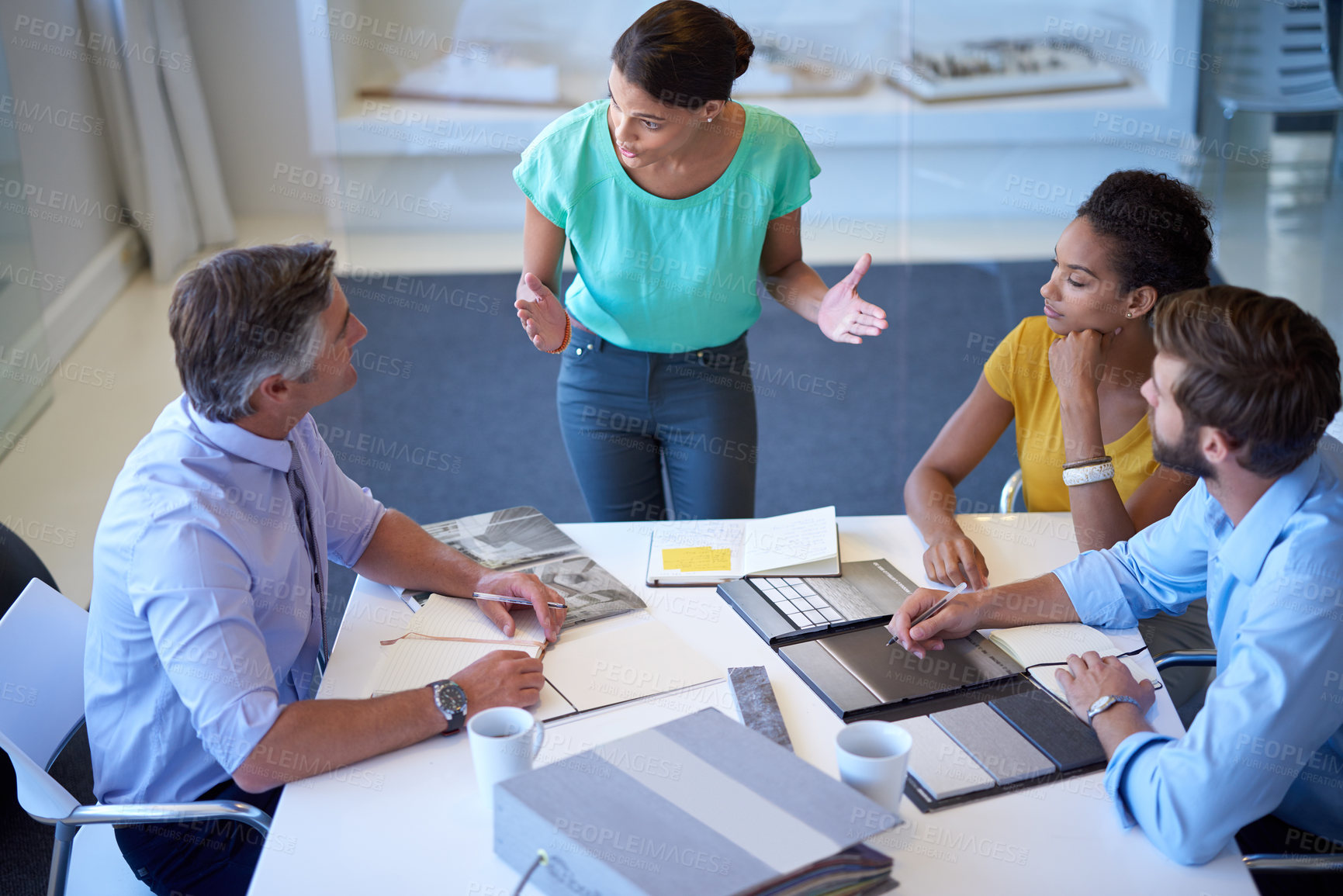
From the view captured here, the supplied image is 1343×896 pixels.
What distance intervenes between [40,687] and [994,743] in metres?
1.31

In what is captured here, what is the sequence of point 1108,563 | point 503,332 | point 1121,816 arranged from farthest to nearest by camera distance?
point 503,332 → point 1108,563 → point 1121,816

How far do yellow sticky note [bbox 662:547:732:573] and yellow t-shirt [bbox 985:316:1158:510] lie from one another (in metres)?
0.67

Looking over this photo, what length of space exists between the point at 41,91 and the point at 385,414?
1.90 metres

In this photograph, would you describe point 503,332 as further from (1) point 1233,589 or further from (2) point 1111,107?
(1) point 1233,589

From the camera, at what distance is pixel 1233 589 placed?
58.3 inches

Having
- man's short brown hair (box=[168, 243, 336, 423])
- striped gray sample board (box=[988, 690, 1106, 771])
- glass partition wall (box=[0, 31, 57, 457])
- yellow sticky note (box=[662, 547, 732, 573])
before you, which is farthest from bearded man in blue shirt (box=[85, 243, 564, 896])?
glass partition wall (box=[0, 31, 57, 457])

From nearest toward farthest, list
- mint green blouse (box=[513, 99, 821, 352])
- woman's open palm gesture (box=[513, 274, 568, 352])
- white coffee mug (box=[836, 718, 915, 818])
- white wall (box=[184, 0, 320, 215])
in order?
white coffee mug (box=[836, 718, 915, 818])
woman's open palm gesture (box=[513, 274, 568, 352])
mint green blouse (box=[513, 99, 821, 352])
white wall (box=[184, 0, 320, 215])

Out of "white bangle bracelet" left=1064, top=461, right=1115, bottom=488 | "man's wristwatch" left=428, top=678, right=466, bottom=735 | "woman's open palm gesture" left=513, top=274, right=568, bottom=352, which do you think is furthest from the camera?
"woman's open palm gesture" left=513, top=274, right=568, bottom=352

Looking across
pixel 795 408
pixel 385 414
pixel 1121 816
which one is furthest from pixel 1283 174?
pixel 1121 816

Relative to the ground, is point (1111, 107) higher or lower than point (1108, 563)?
higher

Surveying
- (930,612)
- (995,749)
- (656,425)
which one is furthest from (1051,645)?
(656,425)

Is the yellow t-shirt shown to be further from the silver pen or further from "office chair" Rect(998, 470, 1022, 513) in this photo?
the silver pen

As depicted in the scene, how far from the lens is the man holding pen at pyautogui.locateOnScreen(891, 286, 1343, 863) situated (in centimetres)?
122

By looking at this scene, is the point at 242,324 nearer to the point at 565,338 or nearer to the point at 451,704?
the point at 451,704
